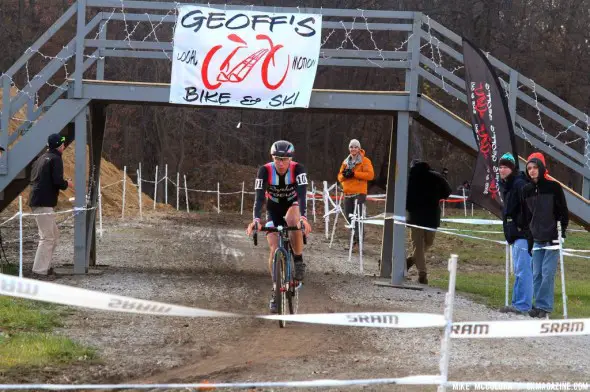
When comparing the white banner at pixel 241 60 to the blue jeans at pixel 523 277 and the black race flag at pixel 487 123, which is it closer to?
the black race flag at pixel 487 123

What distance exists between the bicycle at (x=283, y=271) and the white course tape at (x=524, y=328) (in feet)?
12.8

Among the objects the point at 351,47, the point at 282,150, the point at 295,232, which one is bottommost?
the point at 295,232

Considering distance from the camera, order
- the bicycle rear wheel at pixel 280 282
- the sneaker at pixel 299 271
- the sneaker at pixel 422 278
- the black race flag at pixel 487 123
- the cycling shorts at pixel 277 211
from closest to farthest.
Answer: the bicycle rear wheel at pixel 280 282 → the sneaker at pixel 299 271 → the cycling shorts at pixel 277 211 → the black race flag at pixel 487 123 → the sneaker at pixel 422 278

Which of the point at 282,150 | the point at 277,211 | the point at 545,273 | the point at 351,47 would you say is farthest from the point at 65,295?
the point at 351,47

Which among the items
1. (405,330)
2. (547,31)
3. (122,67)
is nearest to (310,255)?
(405,330)

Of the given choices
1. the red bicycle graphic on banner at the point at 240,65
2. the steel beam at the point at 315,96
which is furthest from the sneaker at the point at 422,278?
the red bicycle graphic on banner at the point at 240,65

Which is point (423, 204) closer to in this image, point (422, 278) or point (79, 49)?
point (422, 278)

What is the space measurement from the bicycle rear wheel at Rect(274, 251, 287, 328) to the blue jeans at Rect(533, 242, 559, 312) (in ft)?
11.4

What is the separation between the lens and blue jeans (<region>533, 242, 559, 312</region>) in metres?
12.3

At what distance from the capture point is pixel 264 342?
9945 millimetres

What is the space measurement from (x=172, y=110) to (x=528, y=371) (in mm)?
40483

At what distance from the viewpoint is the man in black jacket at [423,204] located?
16.0 meters

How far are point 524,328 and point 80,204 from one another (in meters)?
9.96

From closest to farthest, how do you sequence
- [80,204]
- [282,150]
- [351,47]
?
[282,150] → [80,204] → [351,47]
